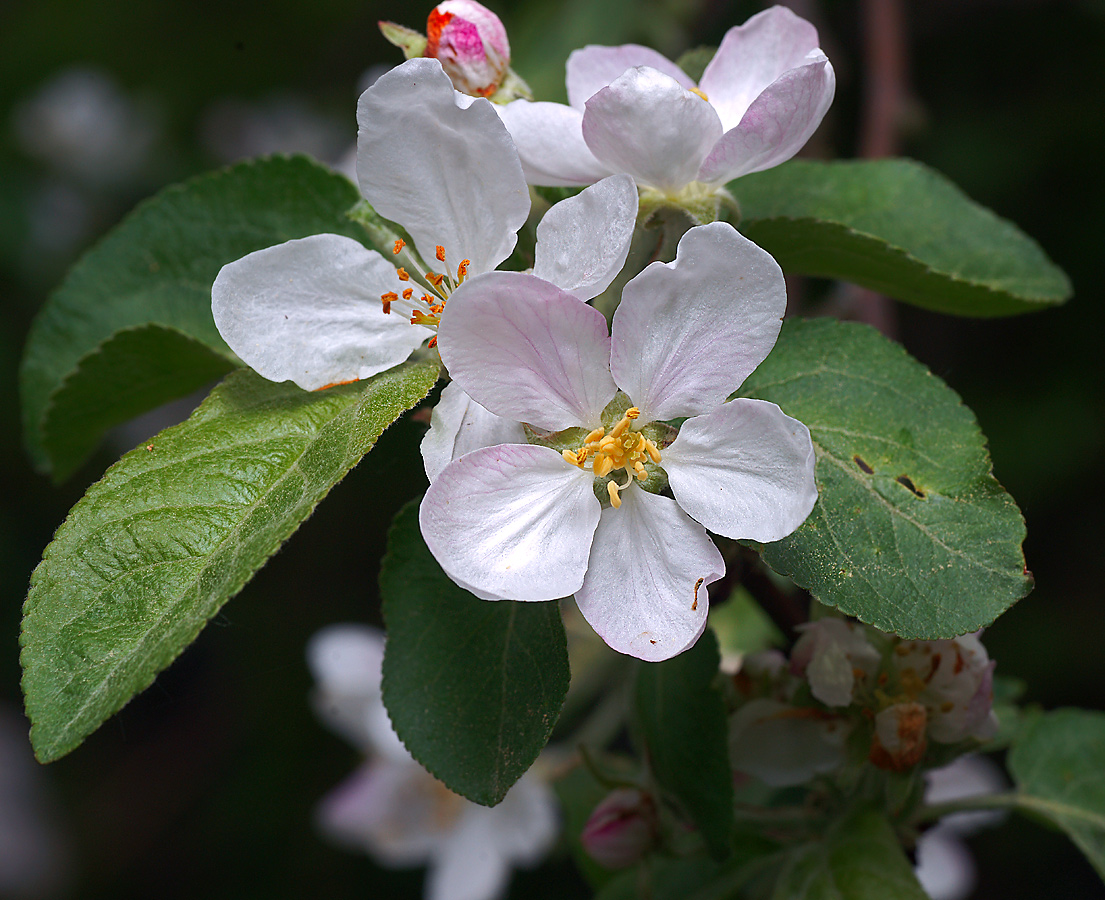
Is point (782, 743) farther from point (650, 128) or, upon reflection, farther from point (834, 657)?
point (650, 128)

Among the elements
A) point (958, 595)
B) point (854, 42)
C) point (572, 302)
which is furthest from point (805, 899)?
point (854, 42)

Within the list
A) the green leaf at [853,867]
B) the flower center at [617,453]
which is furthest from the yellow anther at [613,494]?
the green leaf at [853,867]

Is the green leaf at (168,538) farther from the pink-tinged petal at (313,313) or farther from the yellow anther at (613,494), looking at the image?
the yellow anther at (613,494)

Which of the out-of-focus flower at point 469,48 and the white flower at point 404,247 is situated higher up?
the out-of-focus flower at point 469,48

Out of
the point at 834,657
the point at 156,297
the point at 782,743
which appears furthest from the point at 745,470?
the point at 156,297

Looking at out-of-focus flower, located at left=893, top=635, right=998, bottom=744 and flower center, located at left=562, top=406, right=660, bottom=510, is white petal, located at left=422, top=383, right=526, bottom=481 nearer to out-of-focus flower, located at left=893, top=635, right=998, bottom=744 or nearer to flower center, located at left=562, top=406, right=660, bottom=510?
flower center, located at left=562, top=406, right=660, bottom=510

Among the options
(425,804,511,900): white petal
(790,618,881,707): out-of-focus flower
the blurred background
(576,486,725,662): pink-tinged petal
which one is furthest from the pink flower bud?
the blurred background

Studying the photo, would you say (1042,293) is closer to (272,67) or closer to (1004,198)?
(1004,198)
